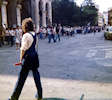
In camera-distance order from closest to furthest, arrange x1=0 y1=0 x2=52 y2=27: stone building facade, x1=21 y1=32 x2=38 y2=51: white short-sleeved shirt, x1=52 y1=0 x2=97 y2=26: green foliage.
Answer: x1=21 y1=32 x2=38 y2=51: white short-sleeved shirt, x1=0 y1=0 x2=52 y2=27: stone building facade, x1=52 y1=0 x2=97 y2=26: green foliage

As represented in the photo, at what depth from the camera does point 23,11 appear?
31578 millimetres

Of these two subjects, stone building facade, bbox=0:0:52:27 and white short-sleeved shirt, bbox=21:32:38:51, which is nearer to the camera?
white short-sleeved shirt, bbox=21:32:38:51

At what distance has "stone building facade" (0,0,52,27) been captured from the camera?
2099 centimetres

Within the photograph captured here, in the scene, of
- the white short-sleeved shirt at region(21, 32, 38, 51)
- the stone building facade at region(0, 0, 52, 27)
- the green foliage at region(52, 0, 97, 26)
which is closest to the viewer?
the white short-sleeved shirt at region(21, 32, 38, 51)

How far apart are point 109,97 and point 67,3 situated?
52.6 meters

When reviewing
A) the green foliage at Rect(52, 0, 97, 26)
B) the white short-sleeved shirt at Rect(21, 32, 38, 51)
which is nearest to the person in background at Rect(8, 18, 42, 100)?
the white short-sleeved shirt at Rect(21, 32, 38, 51)

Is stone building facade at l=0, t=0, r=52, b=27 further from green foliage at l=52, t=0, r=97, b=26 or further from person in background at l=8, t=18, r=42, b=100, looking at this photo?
person in background at l=8, t=18, r=42, b=100

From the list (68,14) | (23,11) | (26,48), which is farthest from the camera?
(68,14)

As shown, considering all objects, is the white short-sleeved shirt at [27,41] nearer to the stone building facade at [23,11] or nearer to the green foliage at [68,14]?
the stone building facade at [23,11]

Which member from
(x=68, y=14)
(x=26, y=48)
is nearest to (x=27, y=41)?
(x=26, y=48)

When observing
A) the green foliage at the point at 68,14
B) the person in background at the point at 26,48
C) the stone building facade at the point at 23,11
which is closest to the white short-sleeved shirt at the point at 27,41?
the person in background at the point at 26,48

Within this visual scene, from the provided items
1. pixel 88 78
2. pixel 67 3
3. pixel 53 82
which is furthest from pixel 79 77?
pixel 67 3

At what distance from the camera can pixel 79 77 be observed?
5246 millimetres

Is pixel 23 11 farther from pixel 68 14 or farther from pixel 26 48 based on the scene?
pixel 26 48
